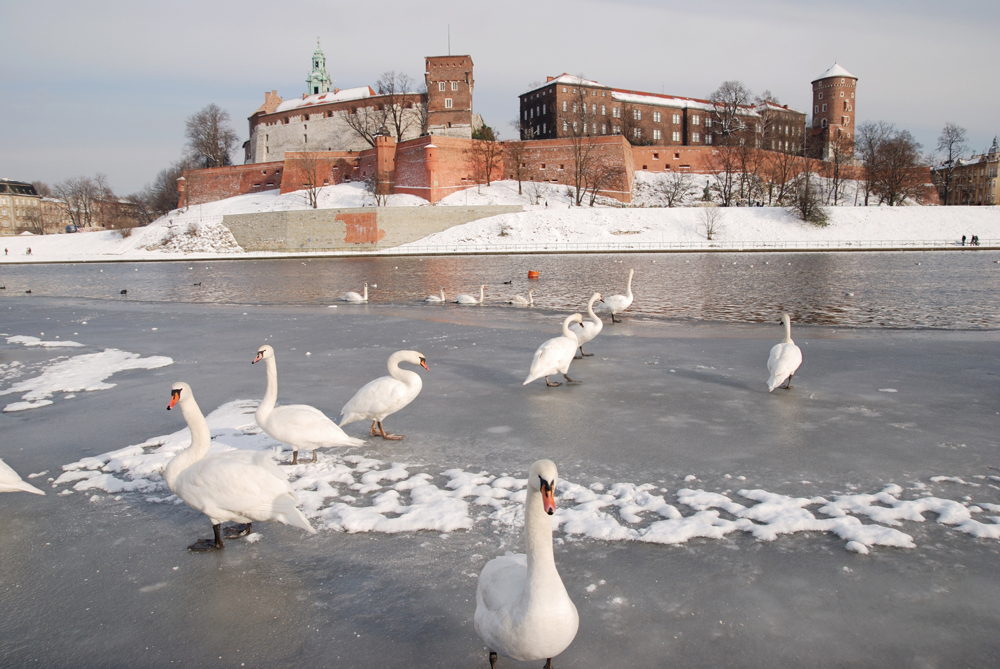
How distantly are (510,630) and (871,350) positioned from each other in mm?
9150

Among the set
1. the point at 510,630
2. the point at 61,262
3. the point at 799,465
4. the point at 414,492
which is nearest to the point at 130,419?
the point at 414,492

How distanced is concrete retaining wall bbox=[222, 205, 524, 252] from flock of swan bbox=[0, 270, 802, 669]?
175ft

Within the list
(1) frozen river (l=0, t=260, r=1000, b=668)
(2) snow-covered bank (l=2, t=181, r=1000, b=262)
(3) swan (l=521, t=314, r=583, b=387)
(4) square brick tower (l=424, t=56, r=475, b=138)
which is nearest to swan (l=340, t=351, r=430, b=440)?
(1) frozen river (l=0, t=260, r=1000, b=668)

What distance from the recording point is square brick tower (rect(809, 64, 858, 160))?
82.8 meters

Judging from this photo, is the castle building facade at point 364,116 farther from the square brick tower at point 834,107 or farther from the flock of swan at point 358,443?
the flock of swan at point 358,443

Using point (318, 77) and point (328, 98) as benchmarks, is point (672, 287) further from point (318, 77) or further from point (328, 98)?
point (318, 77)

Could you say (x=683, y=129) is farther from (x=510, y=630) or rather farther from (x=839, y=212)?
(x=510, y=630)

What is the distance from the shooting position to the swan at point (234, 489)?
11.5ft

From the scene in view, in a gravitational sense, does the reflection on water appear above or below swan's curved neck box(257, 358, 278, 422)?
below

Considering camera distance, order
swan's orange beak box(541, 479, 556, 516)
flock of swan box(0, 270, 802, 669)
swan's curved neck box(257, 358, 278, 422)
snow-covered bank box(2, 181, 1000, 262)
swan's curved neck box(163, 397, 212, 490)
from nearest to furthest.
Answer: swan's orange beak box(541, 479, 556, 516)
flock of swan box(0, 270, 802, 669)
swan's curved neck box(163, 397, 212, 490)
swan's curved neck box(257, 358, 278, 422)
snow-covered bank box(2, 181, 1000, 262)

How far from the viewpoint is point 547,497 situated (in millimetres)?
2328

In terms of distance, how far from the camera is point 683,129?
3307 inches

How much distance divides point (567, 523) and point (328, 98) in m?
83.8

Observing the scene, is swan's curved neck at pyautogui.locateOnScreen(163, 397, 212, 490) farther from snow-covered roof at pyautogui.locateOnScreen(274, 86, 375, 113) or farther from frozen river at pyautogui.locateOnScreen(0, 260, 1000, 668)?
snow-covered roof at pyautogui.locateOnScreen(274, 86, 375, 113)
